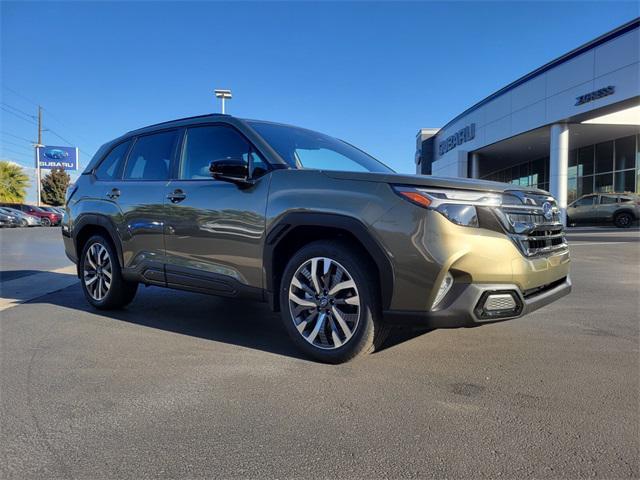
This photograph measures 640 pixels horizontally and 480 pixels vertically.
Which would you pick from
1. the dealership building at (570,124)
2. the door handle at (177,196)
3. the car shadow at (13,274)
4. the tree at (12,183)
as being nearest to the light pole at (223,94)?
the dealership building at (570,124)

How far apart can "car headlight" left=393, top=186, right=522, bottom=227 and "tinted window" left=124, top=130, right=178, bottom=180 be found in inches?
101

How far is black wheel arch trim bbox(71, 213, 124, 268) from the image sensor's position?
4.94 meters

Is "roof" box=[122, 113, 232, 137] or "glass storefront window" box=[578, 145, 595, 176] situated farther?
"glass storefront window" box=[578, 145, 595, 176]

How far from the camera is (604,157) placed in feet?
88.5

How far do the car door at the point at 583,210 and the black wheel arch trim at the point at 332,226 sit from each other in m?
22.5

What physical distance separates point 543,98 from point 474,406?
2436cm

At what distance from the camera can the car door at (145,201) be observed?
453 centimetres

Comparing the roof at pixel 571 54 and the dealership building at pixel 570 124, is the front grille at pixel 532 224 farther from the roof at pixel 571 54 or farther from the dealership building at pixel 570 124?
the roof at pixel 571 54

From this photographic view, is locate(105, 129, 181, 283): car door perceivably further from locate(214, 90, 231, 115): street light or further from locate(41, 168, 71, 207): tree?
locate(41, 168, 71, 207): tree

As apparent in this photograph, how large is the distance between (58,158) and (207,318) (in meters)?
69.8

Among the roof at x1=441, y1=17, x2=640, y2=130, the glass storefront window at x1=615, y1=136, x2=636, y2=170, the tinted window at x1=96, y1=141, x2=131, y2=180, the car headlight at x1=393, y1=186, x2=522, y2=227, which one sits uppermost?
the roof at x1=441, y1=17, x2=640, y2=130

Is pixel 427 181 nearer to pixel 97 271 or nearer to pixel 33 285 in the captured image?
pixel 97 271

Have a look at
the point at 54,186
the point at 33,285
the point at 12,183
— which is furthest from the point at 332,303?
the point at 54,186

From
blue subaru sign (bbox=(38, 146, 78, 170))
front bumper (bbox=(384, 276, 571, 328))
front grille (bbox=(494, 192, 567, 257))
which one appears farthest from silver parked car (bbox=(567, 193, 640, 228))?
blue subaru sign (bbox=(38, 146, 78, 170))
